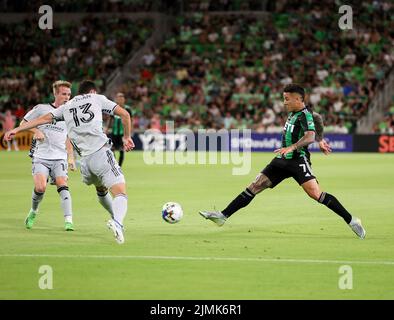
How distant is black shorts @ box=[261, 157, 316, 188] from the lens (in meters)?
13.2

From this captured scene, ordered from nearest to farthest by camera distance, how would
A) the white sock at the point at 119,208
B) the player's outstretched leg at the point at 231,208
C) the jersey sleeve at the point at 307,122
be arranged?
the white sock at the point at 119,208, the jersey sleeve at the point at 307,122, the player's outstretched leg at the point at 231,208

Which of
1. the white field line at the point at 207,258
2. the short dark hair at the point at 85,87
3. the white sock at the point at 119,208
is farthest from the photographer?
the short dark hair at the point at 85,87

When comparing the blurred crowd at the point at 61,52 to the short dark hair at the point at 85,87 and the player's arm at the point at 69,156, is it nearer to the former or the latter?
the player's arm at the point at 69,156

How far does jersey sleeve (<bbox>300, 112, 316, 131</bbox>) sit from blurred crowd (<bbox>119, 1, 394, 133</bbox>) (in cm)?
2925

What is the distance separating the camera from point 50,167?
14.4 m

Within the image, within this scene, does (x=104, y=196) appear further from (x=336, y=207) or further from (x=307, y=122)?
(x=336, y=207)

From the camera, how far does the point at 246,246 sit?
12.3 metres

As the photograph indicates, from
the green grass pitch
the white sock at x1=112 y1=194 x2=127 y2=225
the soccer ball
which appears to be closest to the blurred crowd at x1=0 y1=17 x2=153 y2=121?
the green grass pitch

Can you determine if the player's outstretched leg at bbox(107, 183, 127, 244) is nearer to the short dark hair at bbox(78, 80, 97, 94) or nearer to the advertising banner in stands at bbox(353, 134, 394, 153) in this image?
the short dark hair at bbox(78, 80, 97, 94)

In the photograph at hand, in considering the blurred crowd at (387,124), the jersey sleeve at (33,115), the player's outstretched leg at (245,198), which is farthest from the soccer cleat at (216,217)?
the blurred crowd at (387,124)

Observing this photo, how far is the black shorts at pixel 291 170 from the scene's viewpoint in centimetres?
A: 1319

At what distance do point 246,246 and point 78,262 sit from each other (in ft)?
8.43

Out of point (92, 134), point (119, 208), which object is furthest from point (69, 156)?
point (119, 208)

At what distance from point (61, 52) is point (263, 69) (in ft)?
37.2
